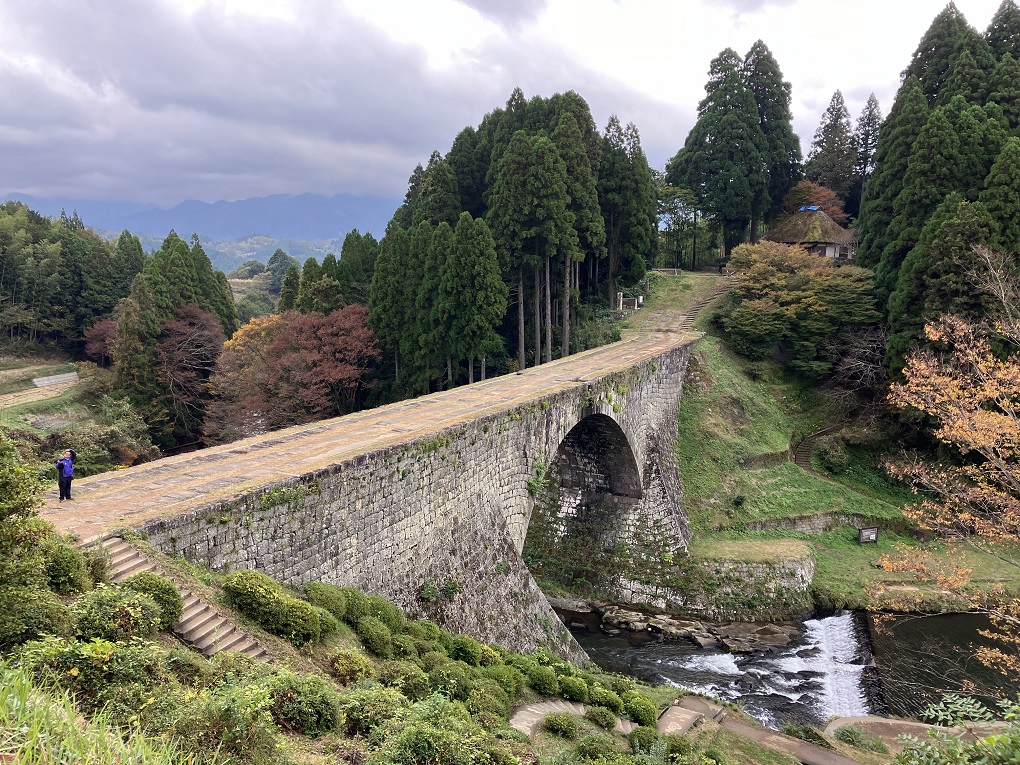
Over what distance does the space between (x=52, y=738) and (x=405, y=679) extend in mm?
5876

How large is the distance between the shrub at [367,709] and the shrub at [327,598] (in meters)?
2.35

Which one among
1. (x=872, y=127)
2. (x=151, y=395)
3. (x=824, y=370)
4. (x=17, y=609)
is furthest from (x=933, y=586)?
(x=872, y=127)

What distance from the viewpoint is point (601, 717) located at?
12.7 metres

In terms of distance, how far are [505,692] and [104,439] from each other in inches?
968

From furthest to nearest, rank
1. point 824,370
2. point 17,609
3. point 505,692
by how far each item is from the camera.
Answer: point 824,370 < point 505,692 < point 17,609

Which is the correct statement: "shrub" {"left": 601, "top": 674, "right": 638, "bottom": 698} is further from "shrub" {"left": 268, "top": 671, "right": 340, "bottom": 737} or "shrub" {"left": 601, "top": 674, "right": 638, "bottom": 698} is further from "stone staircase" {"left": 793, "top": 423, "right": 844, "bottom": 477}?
"stone staircase" {"left": 793, "top": 423, "right": 844, "bottom": 477}

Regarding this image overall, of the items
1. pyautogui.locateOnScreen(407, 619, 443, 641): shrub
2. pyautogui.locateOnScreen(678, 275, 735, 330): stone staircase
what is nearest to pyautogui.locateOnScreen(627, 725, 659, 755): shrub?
pyautogui.locateOnScreen(407, 619, 443, 641): shrub

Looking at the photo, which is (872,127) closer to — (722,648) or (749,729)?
(722,648)

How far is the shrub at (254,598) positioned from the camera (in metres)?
8.88

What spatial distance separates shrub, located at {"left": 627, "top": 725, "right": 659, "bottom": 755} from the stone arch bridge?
4.08m

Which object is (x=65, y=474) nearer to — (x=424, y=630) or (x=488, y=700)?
(x=424, y=630)

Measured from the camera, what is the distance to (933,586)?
23.6 metres

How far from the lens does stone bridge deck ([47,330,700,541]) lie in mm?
9883

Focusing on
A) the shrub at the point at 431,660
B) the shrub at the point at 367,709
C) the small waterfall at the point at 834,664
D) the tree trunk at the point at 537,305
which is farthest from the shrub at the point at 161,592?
the tree trunk at the point at 537,305
